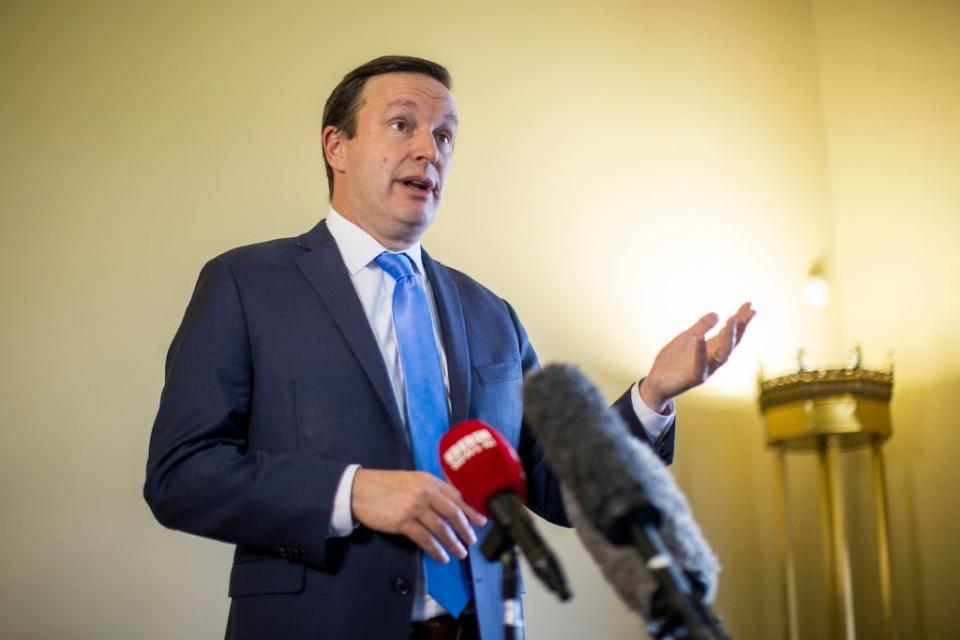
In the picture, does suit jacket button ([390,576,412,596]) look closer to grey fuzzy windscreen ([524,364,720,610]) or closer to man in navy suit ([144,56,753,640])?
man in navy suit ([144,56,753,640])

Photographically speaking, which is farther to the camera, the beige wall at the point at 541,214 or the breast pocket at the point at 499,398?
the beige wall at the point at 541,214

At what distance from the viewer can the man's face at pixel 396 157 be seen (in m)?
2.03

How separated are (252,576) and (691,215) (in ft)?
9.48

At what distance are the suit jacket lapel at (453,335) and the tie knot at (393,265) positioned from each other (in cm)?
7

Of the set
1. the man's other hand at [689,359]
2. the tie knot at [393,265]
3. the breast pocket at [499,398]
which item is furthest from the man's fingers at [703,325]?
the tie knot at [393,265]

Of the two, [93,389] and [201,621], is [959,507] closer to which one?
[201,621]

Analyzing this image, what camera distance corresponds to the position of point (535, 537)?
3.37 feet

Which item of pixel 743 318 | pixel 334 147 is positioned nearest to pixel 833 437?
pixel 743 318

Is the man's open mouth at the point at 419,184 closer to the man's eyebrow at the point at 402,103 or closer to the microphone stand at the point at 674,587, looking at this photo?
the man's eyebrow at the point at 402,103

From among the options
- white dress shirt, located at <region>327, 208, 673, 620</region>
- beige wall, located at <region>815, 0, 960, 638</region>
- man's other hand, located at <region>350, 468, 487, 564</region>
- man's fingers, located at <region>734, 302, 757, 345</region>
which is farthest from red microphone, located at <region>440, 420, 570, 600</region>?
beige wall, located at <region>815, 0, 960, 638</region>

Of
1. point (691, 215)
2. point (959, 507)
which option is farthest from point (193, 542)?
point (959, 507)

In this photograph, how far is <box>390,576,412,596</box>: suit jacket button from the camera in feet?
5.17

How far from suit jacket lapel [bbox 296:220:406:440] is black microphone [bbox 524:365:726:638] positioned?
69 centimetres

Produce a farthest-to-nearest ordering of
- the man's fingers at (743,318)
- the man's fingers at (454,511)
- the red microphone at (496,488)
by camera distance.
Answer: the man's fingers at (743,318)
the man's fingers at (454,511)
the red microphone at (496,488)
